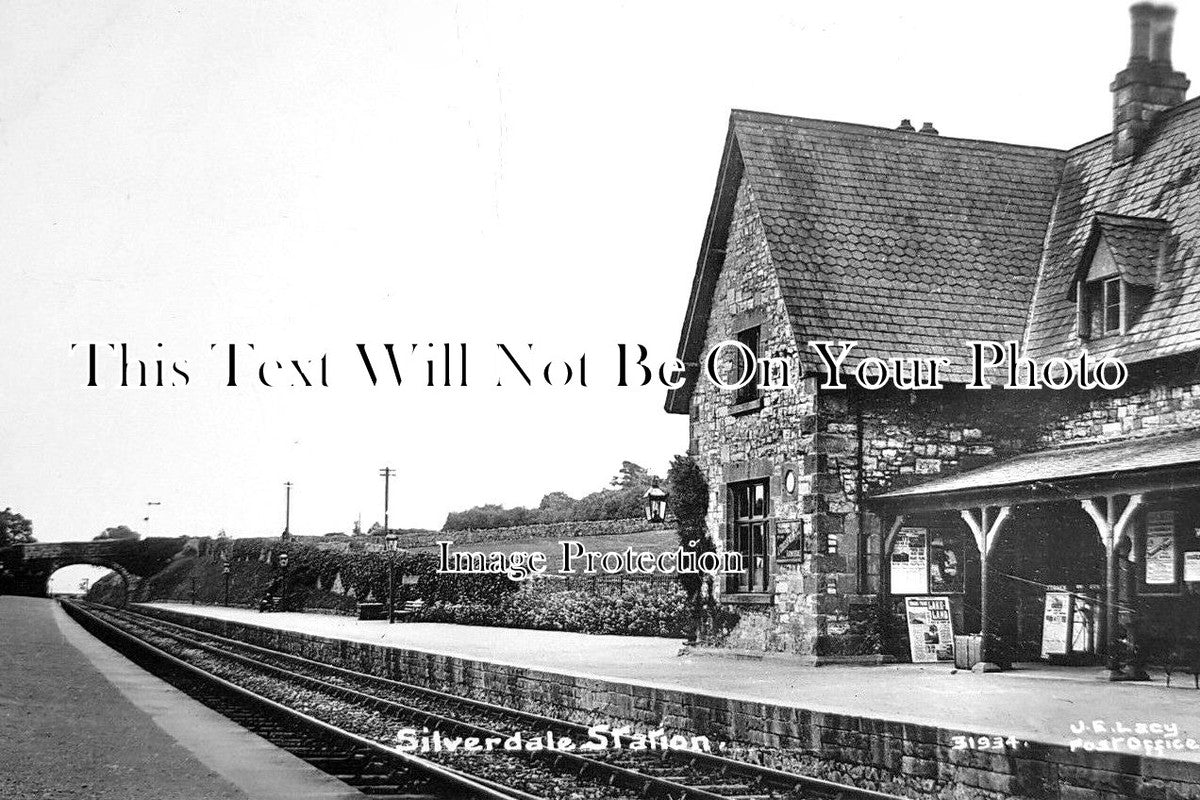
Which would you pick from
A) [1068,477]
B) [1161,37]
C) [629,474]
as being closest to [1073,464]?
[1068,477]

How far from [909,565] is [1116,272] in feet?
15.0

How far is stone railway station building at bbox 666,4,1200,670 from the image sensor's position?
1499cm

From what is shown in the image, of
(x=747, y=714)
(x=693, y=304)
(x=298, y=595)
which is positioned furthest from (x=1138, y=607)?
(x=298, y=595)

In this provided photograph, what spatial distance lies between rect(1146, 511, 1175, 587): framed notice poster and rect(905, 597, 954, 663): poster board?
283cm

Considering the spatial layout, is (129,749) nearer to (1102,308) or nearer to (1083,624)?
(1083,624)

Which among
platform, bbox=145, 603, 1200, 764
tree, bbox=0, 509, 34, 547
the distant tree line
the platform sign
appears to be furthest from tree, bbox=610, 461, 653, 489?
the platform sign

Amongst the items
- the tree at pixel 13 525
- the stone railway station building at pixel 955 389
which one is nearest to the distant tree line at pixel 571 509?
the tree at pixel 13 525

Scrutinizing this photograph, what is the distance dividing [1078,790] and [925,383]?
9.79 m

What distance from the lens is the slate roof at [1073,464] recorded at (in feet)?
43.1

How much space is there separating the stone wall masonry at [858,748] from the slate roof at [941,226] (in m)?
6.04

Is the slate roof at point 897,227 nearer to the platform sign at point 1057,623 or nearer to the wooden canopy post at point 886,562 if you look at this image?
the wooden canopy post at point 886,562

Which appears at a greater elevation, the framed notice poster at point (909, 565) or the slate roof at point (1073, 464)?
the slate roof at point (1073, 464)

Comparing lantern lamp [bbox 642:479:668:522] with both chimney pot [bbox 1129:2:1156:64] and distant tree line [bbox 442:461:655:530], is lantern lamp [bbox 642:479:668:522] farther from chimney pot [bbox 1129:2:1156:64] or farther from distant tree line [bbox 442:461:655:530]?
distant tree line [bbox 442:461:655:530]

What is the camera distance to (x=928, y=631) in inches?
658
